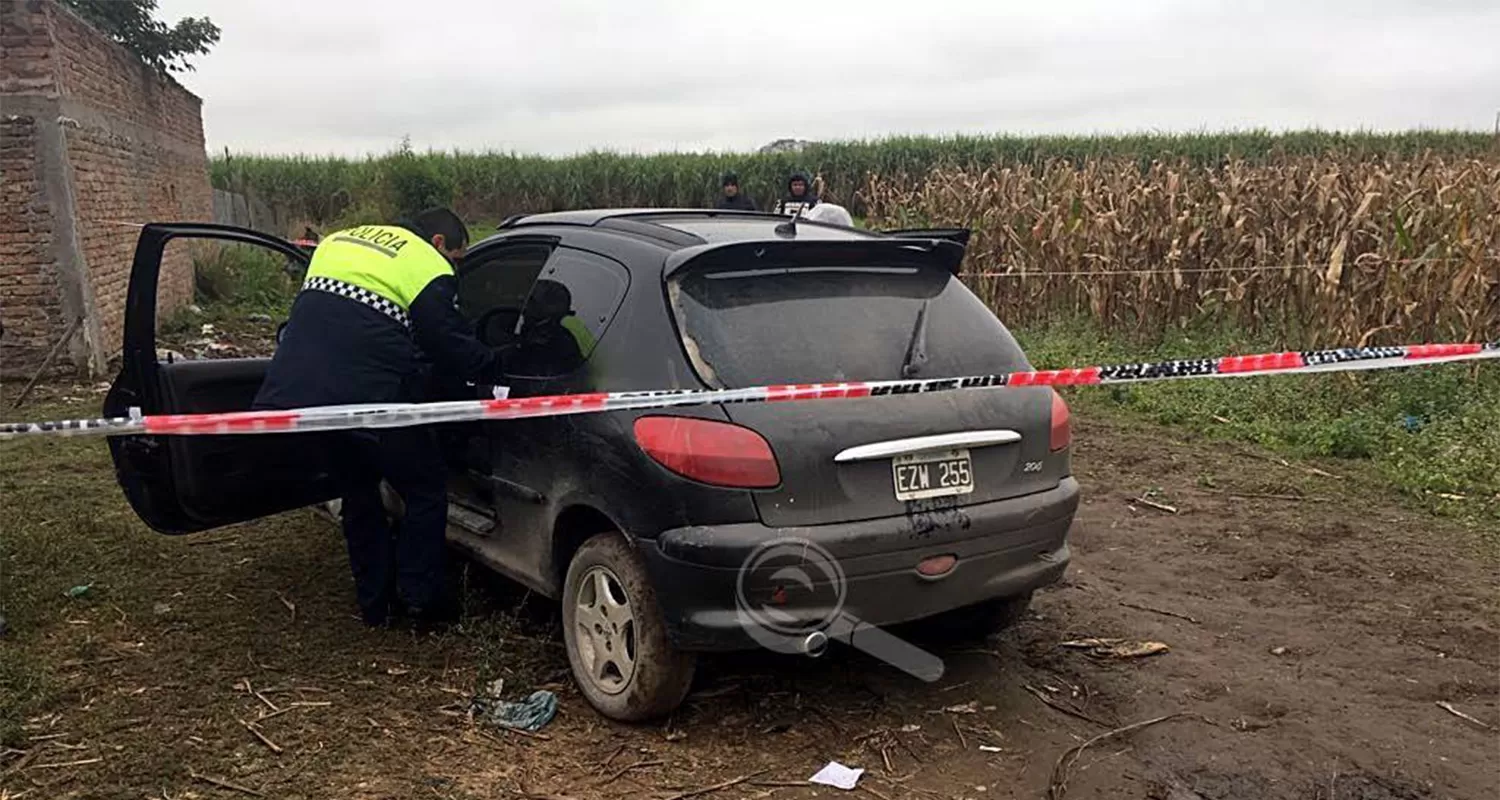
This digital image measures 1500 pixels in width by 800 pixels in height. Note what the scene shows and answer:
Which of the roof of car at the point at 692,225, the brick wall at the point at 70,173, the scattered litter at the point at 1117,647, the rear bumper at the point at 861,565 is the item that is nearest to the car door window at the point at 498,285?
the roof of car at the point at 692,225

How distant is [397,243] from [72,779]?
6.83 feet

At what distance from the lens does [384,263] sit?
13.8 ft

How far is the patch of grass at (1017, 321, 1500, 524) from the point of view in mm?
6523

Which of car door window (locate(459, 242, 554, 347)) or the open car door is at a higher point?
car door window (locate(459, 242, 554, 347))

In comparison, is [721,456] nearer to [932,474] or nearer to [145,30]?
[932,474]

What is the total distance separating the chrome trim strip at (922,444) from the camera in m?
3.43

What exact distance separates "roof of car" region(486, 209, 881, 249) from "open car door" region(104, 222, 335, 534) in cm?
134

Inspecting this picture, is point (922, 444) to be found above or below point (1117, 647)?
above

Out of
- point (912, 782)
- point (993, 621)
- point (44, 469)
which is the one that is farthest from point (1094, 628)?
point (44, 469)

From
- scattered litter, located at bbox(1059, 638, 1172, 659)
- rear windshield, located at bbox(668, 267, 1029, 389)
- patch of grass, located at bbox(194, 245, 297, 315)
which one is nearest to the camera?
rear windshield, located at bbox(668, 267, 1029, 389)

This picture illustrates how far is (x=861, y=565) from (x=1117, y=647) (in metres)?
1.61

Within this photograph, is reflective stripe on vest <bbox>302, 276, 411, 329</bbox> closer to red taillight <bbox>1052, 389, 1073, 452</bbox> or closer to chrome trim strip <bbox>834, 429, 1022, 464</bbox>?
chrome trim strip <bbox>834, 429, 1022, 464</bbox>

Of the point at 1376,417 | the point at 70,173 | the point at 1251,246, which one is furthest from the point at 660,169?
the point at 1376,417

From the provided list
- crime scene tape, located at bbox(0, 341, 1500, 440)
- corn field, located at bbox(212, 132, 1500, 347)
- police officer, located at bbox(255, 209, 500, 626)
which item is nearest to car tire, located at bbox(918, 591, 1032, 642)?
crime scene tape, located at bbox(0, 341, 1500, 440)
